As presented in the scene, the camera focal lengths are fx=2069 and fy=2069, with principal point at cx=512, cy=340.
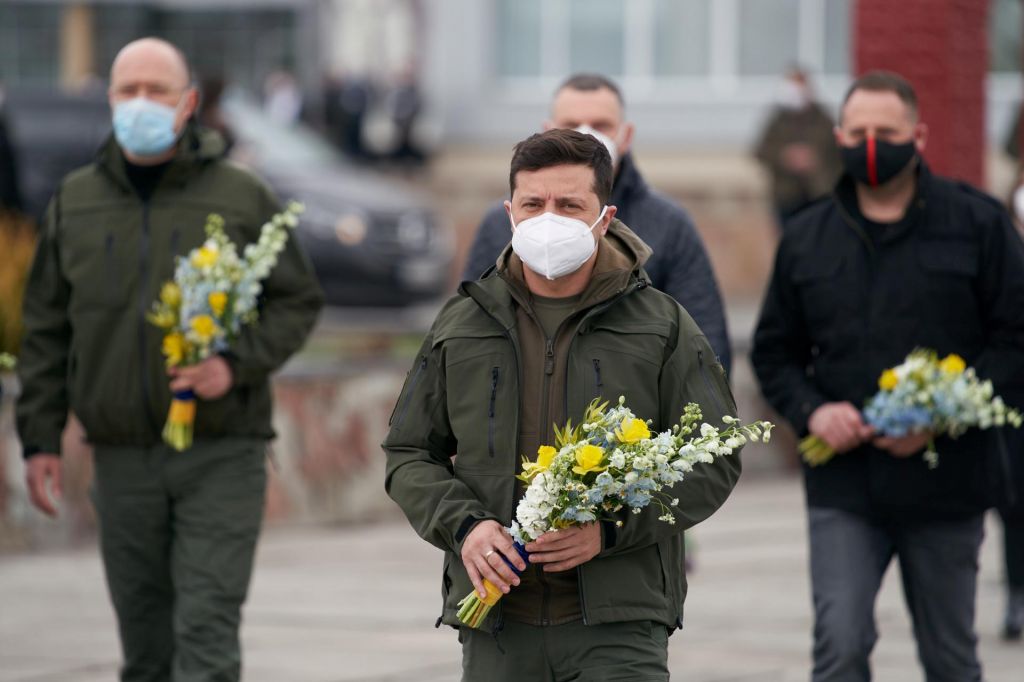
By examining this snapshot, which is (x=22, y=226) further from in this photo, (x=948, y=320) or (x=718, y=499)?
(x=718, y=499)

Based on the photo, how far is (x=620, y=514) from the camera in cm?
460

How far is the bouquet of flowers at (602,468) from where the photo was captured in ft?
14.3

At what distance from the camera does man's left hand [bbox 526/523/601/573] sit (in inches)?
175

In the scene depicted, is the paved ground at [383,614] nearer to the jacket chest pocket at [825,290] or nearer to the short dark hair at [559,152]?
the jacket chest pocket at [825,290]

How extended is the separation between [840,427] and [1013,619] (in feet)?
8.78

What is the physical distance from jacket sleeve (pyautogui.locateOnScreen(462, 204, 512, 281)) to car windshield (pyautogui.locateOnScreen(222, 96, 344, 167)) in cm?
1073

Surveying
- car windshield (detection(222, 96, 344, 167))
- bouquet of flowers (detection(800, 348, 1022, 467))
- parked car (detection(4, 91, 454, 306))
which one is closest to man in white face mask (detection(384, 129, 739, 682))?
bouquet of flowers (detection(800, 348, 1022, 467))

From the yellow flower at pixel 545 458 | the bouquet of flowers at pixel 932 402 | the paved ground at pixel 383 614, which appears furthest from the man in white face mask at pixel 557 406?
the paved ground at pixel 383 614

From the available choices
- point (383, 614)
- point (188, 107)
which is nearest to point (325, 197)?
point (383, 614)

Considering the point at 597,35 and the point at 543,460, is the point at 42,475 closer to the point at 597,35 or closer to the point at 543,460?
the point at 543,460

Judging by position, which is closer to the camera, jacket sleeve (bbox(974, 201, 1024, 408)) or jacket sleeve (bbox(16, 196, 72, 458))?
jacket sleeve (bbox(974, 201, 1024, 408))

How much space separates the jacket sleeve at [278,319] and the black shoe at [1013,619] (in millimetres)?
3279

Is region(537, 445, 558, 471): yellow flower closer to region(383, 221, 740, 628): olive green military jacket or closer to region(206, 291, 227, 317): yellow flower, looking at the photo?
region(383, 221, 740, 628): olive green military jacket

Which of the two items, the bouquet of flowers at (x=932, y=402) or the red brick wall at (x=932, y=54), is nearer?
the bouquet of flowers at (x=932, y=402)
